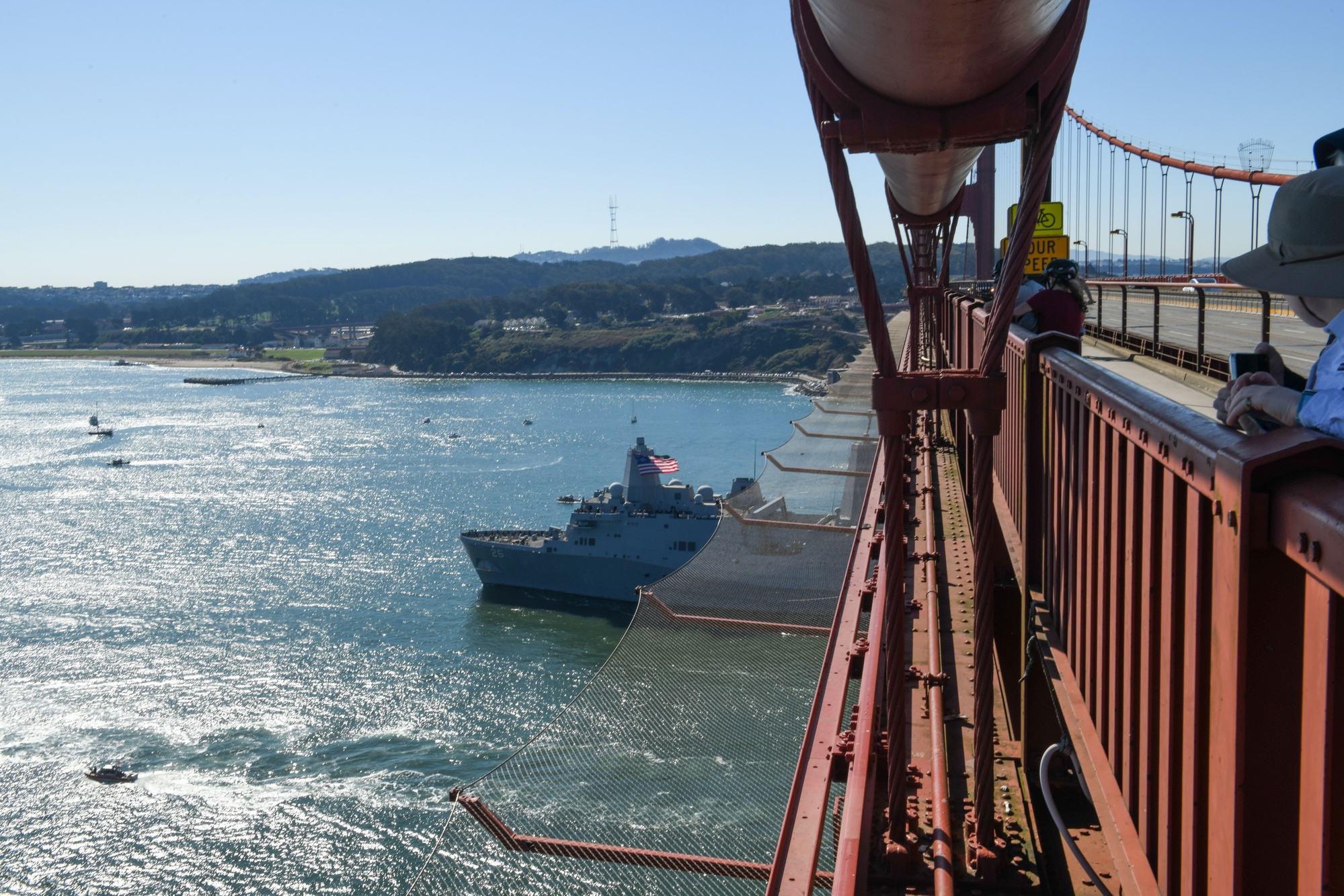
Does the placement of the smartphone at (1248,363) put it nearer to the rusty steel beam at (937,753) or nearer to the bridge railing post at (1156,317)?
the rusty steel beam at (937,753)

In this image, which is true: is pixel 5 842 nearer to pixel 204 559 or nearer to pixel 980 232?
pixel 204 559

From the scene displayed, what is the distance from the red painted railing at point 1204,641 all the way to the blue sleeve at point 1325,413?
3 centimetres

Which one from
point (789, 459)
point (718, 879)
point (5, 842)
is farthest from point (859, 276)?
point (789, 459)

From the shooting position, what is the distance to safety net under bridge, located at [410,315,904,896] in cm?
1093

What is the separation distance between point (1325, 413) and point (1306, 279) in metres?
0.29

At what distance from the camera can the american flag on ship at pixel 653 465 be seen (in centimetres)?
2811

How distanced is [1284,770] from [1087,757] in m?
1.02

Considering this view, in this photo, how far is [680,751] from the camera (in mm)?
14461

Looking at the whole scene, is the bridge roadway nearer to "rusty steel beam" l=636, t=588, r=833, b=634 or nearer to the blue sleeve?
the blue sleeve

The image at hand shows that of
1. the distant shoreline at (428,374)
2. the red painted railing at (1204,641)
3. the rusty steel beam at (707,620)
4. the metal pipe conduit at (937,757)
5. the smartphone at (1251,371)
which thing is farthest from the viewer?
the distant shoreline at (428,374)

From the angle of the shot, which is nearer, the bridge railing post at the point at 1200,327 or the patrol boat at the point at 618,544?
the bridge railing post at the point at 1200,327

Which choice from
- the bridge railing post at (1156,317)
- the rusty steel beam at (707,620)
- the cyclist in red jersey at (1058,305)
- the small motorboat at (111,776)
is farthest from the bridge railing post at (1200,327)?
the small motorboat at (111,776)

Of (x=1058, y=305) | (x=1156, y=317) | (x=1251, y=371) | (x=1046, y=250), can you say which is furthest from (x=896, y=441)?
(x=1046, y=250)

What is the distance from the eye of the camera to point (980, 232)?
27594mm
